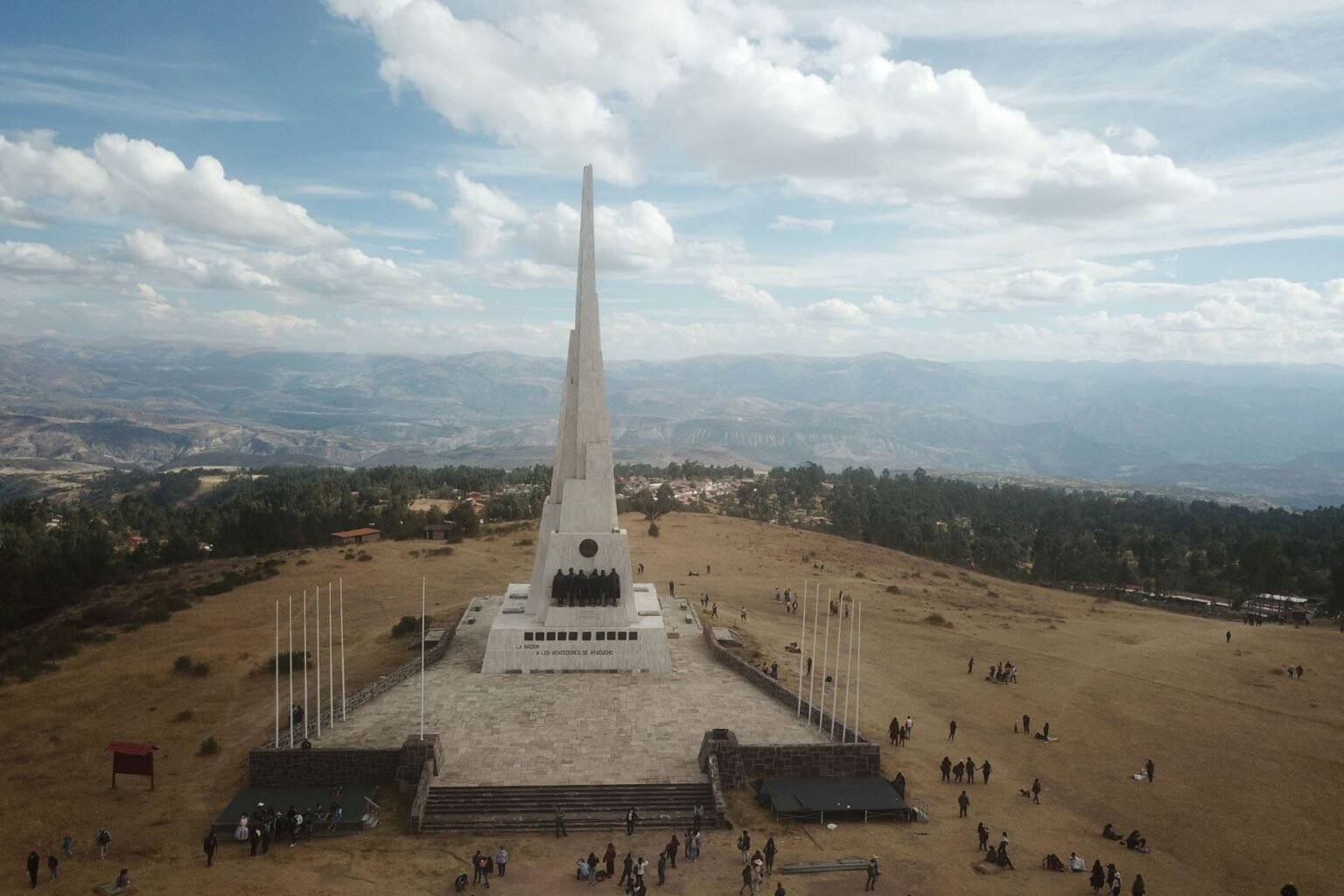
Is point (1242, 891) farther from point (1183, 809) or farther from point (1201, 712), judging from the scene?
point (1201, 712)

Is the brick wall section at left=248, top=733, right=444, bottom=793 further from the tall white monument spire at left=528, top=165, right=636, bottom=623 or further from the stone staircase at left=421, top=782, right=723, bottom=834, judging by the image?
the tall white monument spire at left=528, top=165, right=636, bottom=623

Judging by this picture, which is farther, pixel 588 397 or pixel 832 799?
pixel 588 397

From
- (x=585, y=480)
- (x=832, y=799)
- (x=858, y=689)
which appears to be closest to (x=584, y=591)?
(x=585, y=480)

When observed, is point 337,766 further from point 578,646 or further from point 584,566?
point 584,566

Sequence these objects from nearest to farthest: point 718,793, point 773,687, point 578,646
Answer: point 718,793, point 773,687, point 578,646

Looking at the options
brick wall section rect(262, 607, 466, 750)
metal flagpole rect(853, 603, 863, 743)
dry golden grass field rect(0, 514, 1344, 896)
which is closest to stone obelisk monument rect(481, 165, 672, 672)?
brick wall section rect(262, 607, 466, 750)

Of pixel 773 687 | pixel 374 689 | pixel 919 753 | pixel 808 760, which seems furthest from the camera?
pixel 773 687
